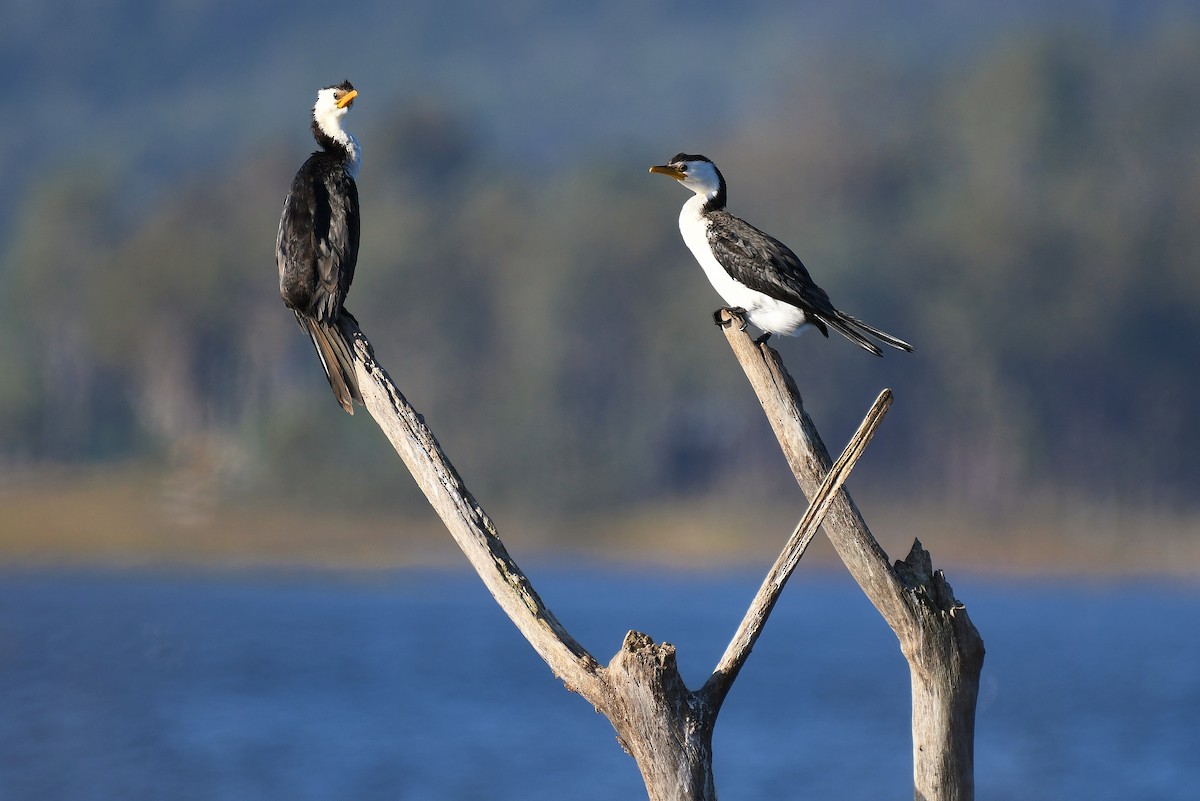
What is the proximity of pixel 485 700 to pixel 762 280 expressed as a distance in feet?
71.5

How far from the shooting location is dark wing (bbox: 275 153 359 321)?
7.70 meters

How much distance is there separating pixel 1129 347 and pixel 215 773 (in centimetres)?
4000

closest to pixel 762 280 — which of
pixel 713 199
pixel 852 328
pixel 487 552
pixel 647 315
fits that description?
pixel 852 328

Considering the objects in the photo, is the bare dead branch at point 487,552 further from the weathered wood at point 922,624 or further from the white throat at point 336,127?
→ the white throat at point 336,127

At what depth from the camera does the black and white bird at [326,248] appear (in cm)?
730

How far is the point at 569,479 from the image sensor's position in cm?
5416

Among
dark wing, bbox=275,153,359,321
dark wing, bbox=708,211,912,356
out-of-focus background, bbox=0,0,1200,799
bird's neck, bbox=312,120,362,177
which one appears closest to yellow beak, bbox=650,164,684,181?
dark wing, bbox=708,211,912,356

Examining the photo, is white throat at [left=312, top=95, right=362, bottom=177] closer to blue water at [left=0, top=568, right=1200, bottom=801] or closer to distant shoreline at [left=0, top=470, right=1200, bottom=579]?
blue water at [left=0, top=568, right=1200, bottom=801]

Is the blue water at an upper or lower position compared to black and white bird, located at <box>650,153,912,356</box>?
upper

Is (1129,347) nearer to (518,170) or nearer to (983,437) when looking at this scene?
(983,437)

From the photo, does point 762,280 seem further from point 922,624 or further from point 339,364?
point 339,364

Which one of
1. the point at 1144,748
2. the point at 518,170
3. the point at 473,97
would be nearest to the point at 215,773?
the point at 1144,748

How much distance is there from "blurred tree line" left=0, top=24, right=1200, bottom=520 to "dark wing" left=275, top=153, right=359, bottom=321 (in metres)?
38.7

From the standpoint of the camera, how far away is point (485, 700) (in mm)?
29562
